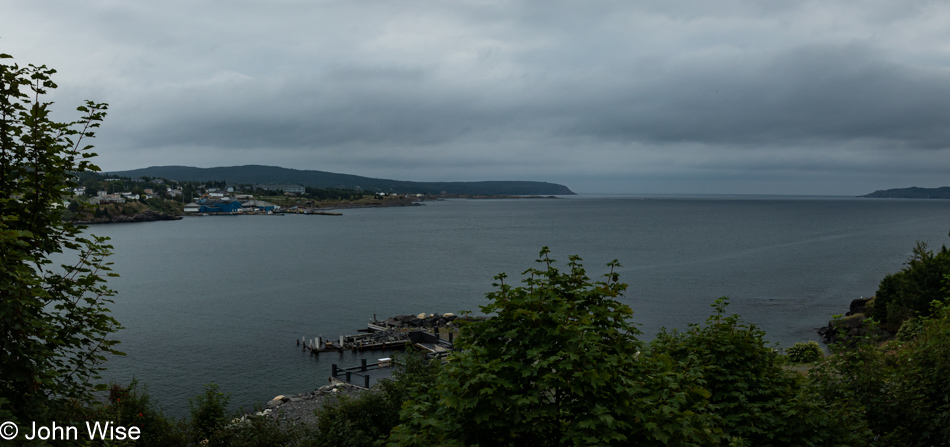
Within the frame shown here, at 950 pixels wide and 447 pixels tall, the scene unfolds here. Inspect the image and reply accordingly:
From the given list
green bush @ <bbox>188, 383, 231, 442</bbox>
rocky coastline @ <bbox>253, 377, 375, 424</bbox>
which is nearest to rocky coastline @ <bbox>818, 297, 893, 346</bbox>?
rocky coastline @ <bbox>253, 377, 375, 424</bbox>

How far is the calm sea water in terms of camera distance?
38312mm

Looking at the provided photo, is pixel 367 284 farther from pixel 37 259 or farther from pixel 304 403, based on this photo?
pixel 37 259

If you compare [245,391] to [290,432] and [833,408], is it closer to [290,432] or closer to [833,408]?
[290,432]

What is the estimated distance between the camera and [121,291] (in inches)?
2482

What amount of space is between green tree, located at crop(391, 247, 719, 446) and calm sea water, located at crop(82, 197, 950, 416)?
27.1m

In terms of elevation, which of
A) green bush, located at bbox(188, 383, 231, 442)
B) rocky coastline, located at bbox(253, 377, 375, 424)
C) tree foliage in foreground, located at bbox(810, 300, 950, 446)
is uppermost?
tree foliage in foreground, located at bbox(810, 300, 950, 446)

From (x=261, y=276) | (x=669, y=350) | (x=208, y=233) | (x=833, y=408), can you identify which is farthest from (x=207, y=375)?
(x=208, y=233)

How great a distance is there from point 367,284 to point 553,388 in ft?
200

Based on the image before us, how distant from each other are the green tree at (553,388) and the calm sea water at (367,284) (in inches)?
1066

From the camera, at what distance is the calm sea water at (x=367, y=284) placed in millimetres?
38312

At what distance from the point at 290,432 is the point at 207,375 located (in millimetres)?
19543

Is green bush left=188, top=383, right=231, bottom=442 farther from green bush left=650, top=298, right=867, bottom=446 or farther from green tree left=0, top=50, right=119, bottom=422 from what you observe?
green bush left=650, top=298, right=867, bottom=446

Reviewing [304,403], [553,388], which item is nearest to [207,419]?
[304,403]

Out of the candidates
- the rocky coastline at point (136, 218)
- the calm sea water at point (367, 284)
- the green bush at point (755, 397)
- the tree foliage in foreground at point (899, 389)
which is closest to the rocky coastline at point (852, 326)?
A: the calm sea water at point (367, 284)
